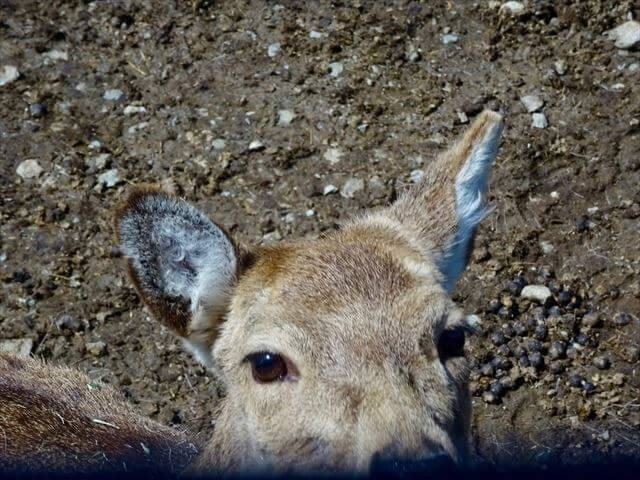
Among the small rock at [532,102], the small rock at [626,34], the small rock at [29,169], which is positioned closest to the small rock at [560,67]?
the small rock at [532,102]

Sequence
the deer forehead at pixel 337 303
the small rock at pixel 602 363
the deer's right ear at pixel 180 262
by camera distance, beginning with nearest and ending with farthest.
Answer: the deer forehead at pixel 337 303, the deer's right ear at pixel 180 262, the small rock at pixel 602 363

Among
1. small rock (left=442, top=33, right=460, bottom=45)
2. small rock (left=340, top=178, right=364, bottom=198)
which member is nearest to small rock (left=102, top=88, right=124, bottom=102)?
small rock (left=340, top=178, right=364, bottom=198)

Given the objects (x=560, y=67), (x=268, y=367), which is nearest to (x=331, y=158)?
(x=560, y=67)

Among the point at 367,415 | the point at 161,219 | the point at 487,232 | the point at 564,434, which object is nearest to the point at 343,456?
the point at 367,415

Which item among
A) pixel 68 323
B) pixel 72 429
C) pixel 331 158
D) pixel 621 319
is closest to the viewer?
pixel 72 429

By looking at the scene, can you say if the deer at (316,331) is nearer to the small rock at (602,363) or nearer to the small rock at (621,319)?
the small rock at (602,363)

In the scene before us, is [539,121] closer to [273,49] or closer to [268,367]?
[273,49]

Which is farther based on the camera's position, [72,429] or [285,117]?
[285,117]

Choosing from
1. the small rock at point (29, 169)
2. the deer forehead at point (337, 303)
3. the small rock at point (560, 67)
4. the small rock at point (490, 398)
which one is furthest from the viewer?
the small rock at point (560, 67)
